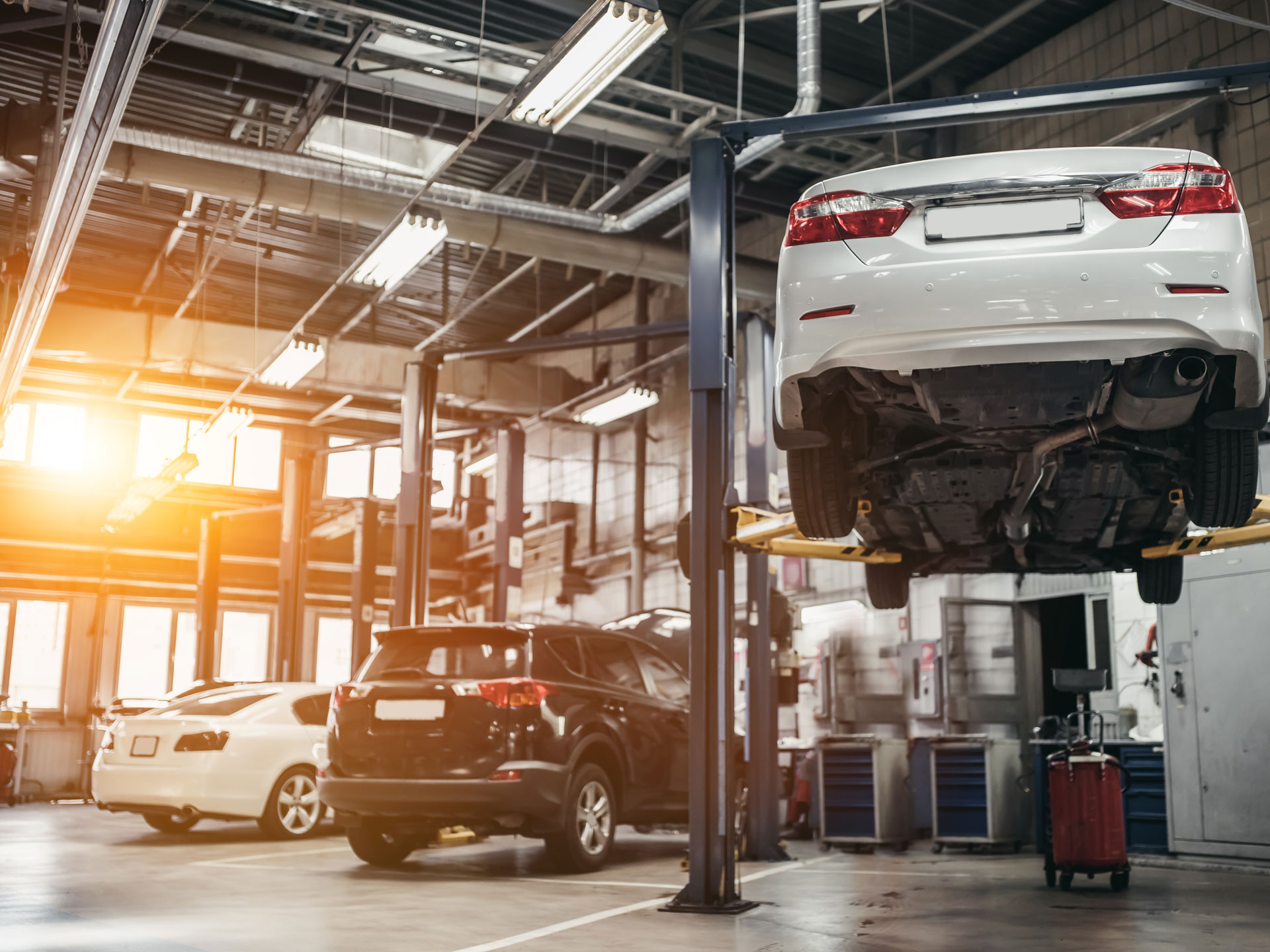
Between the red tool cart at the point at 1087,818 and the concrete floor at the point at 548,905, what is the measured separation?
0.18 meters

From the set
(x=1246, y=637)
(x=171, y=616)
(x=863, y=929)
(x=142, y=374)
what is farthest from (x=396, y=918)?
(x=171, y=616)

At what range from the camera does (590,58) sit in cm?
605

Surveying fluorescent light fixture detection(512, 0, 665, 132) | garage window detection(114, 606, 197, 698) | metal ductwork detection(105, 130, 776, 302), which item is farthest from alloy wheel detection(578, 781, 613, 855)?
garage window detection(114, 606, 197, 698)

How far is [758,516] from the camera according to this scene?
6094mm

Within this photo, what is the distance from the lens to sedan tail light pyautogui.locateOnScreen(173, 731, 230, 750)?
8.98 metres

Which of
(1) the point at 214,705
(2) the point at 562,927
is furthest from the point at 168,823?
(2) the point at 562,927

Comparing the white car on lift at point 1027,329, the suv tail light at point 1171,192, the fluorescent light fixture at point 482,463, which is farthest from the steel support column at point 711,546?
the fluorescent light fixture at point 482,463

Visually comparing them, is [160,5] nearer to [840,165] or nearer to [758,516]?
[758,516]

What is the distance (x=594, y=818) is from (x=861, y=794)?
3.32 meters

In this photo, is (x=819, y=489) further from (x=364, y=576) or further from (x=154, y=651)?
(x=154, y=651)

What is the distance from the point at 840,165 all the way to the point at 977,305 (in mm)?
8256

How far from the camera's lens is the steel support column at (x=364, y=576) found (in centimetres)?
1470

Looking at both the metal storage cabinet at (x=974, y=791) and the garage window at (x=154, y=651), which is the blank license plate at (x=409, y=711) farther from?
the garage window at (x=154, y=651)

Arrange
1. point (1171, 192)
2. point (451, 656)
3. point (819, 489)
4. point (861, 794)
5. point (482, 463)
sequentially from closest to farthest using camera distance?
point (1171, 192) < point (819, 489) < point (451, 656) < point (861, 794) < point (482, 463)
